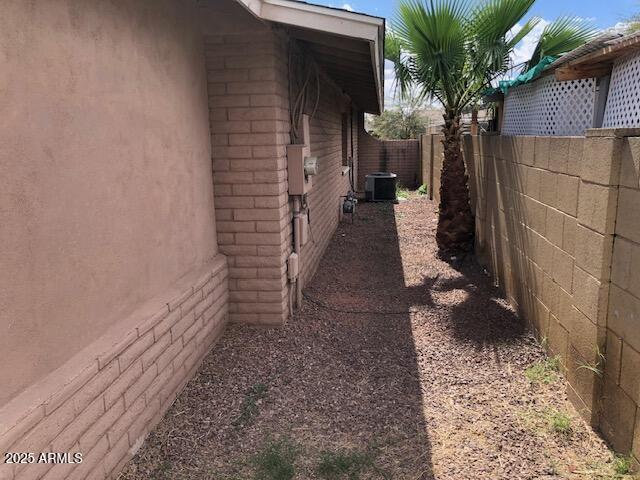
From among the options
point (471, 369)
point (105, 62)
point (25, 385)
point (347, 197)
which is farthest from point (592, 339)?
point (347, 197)

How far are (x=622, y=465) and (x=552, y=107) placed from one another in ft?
10.9

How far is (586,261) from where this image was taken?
3213 mm

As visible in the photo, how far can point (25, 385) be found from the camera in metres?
2.02

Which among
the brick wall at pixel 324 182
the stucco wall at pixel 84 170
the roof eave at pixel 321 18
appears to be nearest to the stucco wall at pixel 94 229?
the stucco wall at pixel 84 170

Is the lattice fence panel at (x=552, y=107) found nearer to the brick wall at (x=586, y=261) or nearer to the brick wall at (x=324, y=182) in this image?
the brick wall at (x=586, y=261)

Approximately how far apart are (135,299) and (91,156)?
0.91 m

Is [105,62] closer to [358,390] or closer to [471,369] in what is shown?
[358,390]

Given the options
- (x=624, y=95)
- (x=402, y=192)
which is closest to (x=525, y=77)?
(x=624, y=95)

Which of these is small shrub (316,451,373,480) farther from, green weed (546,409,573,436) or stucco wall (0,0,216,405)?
stucco wall (0,0,216,405)

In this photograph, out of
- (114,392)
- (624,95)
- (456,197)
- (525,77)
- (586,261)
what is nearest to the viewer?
(114,392)

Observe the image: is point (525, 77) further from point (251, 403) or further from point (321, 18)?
point (251, 403)

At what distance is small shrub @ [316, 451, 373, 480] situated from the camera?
8.78ft

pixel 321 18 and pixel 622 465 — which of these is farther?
pixel 321 18

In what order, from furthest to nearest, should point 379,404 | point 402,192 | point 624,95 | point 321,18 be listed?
point 402,192 → point 321,18 → point 624,95 → point 379,404
